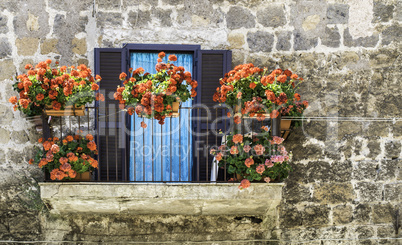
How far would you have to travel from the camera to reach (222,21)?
7219 millimetres

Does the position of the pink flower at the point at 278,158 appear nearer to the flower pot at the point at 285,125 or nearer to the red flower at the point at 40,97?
the flower pot at the point at 285,125

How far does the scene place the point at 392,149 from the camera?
7.19m

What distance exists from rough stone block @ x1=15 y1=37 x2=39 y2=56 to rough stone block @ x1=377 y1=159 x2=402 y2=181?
4837 millimetres

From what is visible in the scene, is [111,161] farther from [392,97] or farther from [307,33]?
[392,97]

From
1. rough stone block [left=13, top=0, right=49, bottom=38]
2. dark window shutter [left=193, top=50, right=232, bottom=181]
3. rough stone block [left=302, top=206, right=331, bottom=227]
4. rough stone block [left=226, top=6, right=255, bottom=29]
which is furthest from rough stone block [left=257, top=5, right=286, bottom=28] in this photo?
rough stone block [left=13, top=0, right=49, bottom=38]

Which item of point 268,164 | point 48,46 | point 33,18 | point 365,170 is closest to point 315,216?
point 365,170

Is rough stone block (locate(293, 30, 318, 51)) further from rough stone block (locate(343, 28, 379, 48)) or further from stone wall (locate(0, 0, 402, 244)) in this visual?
rough stone block (locate(343, 28, 379, 48))

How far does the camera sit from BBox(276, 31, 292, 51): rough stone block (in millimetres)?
7234

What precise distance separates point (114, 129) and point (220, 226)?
1.87m

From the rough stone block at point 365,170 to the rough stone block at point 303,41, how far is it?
169 centimetres

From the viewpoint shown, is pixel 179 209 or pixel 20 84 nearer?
pixel 20 84

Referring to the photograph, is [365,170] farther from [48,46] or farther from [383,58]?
[48,46]

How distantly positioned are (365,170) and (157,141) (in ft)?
9.13

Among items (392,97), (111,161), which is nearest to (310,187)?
(392,97)
